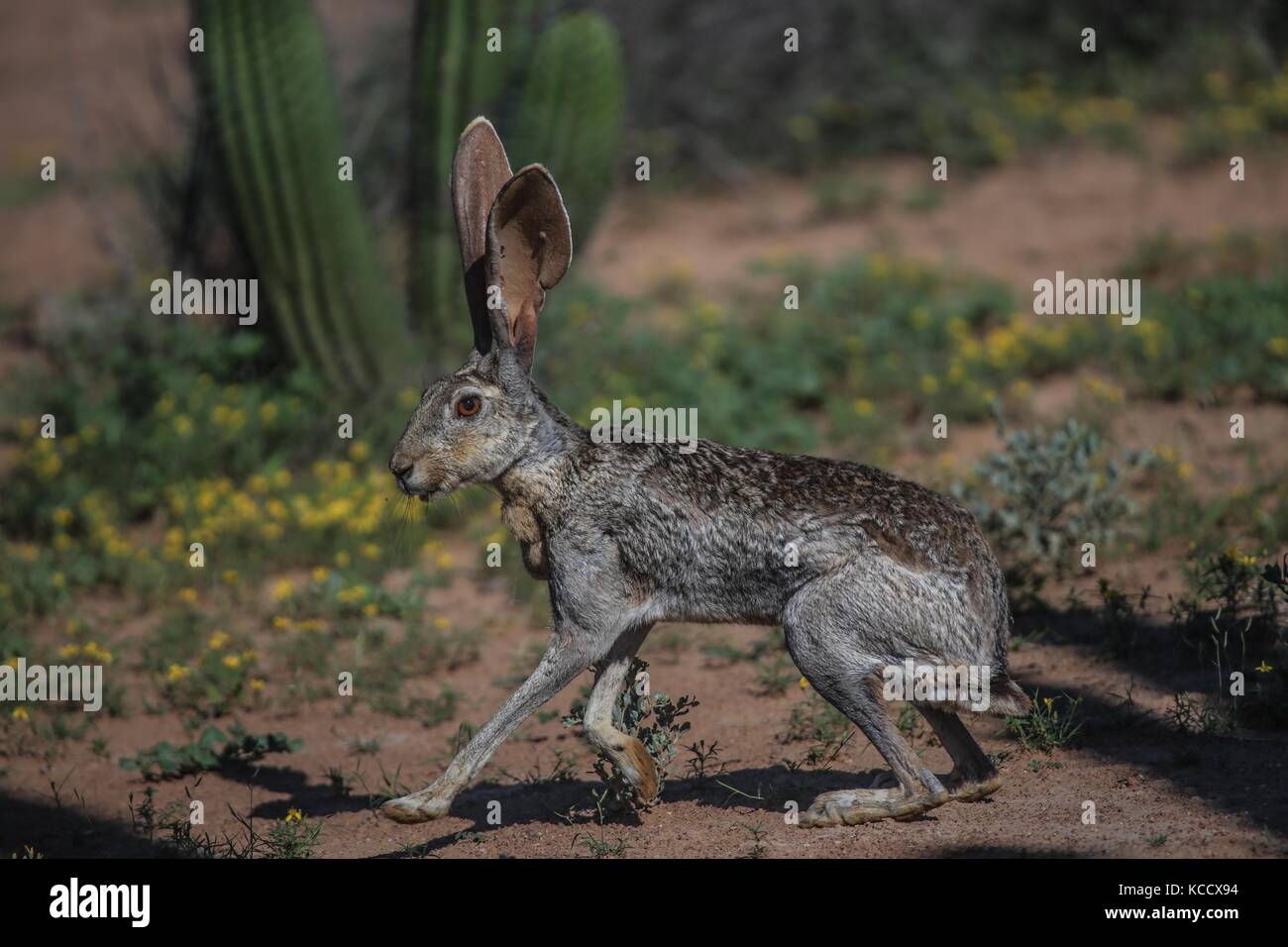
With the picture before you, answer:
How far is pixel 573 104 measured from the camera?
31.2 ft

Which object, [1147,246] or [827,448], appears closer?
[827,448]

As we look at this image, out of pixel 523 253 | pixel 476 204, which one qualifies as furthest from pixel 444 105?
pixel 523 253

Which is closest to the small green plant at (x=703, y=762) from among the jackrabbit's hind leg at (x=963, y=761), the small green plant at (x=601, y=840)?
the small green plant at (x=601, y=840)

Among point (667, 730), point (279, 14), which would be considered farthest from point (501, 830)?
point (279, 14)

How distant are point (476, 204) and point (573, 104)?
157 inches

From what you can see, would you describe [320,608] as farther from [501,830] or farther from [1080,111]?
[1080,111]

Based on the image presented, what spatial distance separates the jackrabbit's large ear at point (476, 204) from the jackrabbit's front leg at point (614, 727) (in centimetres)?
121

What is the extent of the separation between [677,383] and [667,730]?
14.4 feet

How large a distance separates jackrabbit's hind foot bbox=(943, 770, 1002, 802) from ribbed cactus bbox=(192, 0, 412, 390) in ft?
17.8

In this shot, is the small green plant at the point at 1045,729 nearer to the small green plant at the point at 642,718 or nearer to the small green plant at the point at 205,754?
the small green plant at the point at 642,718

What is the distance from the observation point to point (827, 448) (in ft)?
30.6

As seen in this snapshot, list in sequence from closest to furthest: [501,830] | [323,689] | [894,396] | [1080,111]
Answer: [501,830]
[323,689]
[894,396]
[1080,111]

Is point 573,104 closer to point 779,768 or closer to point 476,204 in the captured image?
point 476,204

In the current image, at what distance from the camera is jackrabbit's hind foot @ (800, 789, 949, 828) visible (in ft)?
17.0
